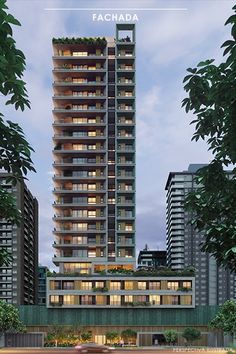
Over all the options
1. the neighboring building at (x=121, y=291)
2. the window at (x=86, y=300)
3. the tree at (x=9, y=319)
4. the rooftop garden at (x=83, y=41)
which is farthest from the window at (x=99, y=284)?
the rooftop garden at (x=83, y=41)

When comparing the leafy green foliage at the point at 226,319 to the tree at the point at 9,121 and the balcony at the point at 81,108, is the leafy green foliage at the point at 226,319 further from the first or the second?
the tree at the point at 9,121

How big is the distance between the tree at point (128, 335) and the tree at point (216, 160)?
11626 cm

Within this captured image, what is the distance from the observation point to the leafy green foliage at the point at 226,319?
110m

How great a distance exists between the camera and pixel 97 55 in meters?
140

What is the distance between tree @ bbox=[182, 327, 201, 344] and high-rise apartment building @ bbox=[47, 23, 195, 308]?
1905cm

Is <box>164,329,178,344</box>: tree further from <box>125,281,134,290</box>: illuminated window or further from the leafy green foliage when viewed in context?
<box>125,281,134,290</box>: illuminated window

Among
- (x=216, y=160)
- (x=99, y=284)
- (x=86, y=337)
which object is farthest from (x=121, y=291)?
(x=216, y=160)

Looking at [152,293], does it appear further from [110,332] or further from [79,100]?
[79,100]

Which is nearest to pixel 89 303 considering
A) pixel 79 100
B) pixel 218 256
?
pixel 79 100

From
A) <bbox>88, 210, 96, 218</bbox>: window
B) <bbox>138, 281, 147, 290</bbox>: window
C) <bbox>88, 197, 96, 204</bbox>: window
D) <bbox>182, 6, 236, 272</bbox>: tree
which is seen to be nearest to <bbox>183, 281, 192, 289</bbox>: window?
<bbox>138, 281, 147, 290</bbox>: window

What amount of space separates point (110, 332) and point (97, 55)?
6497 cm

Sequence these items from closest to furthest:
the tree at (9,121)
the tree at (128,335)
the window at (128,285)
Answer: the tree at (9,121)
the tree at (128,335)
the window at (128,285)

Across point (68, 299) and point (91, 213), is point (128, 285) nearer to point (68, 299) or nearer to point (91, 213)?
point (68, 299)

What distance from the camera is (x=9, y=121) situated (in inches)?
364
